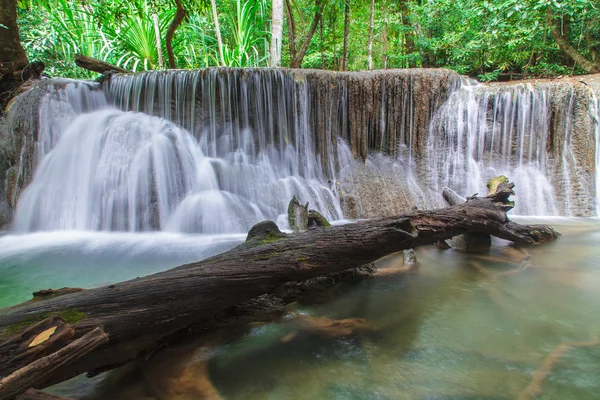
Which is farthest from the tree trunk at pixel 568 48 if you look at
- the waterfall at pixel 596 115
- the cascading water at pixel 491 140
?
the cascading water at pixel 491 140

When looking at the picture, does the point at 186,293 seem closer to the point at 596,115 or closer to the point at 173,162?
the point at 173,162

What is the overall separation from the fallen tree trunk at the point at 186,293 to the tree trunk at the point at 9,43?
26.5 feet

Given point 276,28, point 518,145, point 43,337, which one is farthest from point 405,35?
point 43,337

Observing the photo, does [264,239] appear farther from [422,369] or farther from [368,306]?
[422,369]

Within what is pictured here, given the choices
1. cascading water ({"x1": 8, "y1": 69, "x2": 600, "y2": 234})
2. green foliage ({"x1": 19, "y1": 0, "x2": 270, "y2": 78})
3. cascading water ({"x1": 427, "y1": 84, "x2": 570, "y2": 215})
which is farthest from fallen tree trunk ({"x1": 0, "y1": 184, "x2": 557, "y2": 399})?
green foliage ({"x1": 19, "y1": 0, "x2": 270, "y2": 78})

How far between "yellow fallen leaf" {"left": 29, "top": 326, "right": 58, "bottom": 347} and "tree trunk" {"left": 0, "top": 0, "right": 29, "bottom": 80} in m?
8.71

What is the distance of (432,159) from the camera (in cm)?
909

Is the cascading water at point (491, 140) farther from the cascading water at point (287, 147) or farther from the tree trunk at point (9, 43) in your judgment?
the tree trunk at point (9, 43)

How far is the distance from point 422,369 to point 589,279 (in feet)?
9.32

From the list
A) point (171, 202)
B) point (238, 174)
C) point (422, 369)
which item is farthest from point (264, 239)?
point (238, 174)

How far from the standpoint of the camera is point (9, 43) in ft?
26.1

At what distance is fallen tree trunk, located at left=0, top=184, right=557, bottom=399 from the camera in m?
1.68

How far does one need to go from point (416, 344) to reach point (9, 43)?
9917 mm

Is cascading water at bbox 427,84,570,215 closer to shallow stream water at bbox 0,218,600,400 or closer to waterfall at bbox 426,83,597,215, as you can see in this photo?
waterfall at bbox 426,83,597,215
